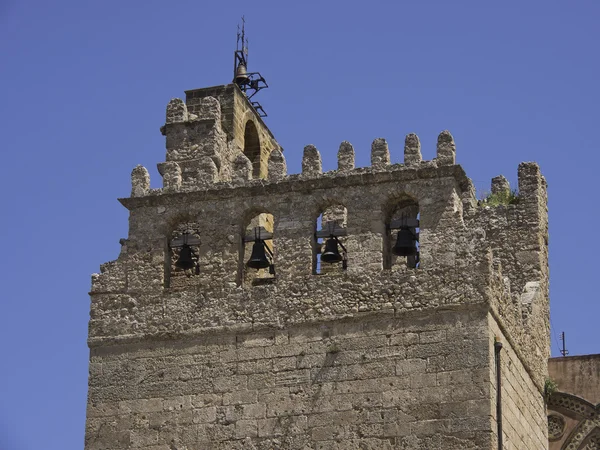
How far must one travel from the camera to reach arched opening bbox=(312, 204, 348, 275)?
27719 mm

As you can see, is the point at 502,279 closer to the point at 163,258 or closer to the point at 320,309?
the point at 320,309

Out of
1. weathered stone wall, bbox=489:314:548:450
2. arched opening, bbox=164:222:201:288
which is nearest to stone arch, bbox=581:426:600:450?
weathered stone wall, bbox=489:314:548:450

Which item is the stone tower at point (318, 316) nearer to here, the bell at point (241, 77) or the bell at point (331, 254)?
the bell at point (331, 254)

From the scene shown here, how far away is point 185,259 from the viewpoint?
92.4 ft

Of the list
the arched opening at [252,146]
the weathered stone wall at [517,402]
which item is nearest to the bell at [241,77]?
the arched opening at [252,146]

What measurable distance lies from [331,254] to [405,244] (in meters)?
1.18

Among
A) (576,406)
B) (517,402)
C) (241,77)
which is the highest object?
(241,77)

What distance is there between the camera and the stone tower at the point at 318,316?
85.6 feet

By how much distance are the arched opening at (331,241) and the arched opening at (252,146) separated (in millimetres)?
2408

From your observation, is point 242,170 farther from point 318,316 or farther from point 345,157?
point 318,316

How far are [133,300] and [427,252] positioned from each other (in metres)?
4.44

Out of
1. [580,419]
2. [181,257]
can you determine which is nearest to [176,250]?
[181,257]

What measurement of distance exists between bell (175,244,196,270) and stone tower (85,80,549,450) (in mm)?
131

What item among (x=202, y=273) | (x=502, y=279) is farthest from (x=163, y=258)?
(x=502, y=279)
